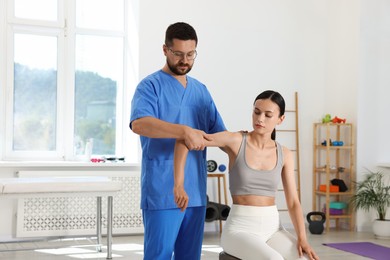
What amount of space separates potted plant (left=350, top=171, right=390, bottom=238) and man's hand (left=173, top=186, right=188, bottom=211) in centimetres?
421

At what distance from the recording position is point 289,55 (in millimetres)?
6438

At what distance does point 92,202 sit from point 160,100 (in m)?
3.61

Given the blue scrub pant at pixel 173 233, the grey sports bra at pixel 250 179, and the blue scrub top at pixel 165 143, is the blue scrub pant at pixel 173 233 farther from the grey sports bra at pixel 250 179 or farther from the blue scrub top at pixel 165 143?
the grey sports bra at pixel 250 179

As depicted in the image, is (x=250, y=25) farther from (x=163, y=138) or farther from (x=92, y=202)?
(x=163, y=138)

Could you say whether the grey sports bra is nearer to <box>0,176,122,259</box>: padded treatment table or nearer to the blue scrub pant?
the blue scrub pant

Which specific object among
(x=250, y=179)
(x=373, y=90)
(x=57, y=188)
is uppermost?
(x=373, y=90)

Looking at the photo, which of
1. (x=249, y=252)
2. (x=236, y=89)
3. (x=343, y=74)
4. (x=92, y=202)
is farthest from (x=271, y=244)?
(x=343, y=74)

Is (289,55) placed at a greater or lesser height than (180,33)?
greater

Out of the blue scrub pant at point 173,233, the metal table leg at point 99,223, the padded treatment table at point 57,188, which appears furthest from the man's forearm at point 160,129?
the metal table leg at point 99,223

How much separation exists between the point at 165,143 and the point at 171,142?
2 cm

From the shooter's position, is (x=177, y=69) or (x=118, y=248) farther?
(x=118, y=248)

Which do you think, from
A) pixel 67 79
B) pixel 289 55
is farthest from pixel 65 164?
pixel 289 55

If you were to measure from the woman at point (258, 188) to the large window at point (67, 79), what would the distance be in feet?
12.2

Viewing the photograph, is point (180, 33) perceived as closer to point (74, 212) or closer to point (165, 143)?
point (165, 143)
